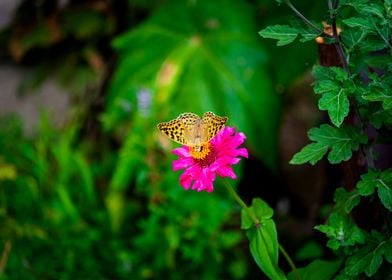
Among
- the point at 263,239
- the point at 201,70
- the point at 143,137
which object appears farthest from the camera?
the point at 201,70

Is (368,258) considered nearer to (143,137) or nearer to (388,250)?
(388,250)

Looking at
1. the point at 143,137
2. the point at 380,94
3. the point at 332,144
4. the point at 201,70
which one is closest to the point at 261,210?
the point at 332,144

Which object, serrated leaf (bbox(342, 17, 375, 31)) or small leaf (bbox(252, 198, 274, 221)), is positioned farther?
small leaf (bbox(252, 198, 274, 221))

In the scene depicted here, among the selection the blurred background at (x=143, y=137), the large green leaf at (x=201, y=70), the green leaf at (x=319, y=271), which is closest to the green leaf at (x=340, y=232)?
the green leaf at (x=319, y=271)

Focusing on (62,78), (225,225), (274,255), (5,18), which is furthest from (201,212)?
(5,18)

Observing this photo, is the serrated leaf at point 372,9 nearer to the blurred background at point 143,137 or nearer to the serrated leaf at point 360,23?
the serrated leaf at point 360,23

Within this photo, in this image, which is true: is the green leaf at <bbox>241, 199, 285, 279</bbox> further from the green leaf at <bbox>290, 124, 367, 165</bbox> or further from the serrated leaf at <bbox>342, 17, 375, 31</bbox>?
the serrated leaf at <bbox>342, 17, 375, 31</bbox>

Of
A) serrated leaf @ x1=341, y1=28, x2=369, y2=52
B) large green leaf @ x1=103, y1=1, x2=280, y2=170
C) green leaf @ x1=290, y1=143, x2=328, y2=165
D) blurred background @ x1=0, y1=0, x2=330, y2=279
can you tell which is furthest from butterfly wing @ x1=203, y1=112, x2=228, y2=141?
large green leaf @ x1=103, y1=1, x2=280, y2=170
